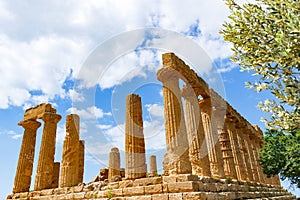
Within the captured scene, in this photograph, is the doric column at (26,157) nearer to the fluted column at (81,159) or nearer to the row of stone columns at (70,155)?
the fluted column at (81,159)

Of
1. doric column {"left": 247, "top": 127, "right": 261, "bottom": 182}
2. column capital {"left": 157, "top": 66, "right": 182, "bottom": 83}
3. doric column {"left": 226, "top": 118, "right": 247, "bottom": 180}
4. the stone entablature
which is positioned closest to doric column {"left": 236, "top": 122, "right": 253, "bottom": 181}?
doric column {"left": 226, "top": 118, "right": 247, "bottom": 180}

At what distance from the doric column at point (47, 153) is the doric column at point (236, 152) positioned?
12342 mm

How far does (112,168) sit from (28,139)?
615cm

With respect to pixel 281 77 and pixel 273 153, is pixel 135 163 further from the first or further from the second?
pixel 273 153

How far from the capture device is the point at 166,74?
12.2 m

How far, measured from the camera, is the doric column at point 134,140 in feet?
36.9

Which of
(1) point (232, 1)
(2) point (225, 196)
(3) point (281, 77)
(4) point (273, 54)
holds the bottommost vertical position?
(2) point (225, 196)

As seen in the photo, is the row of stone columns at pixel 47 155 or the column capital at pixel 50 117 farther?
the column capital at pixel 50 117

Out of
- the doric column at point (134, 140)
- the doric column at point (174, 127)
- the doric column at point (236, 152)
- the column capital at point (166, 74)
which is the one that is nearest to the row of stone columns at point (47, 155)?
the doric column at point (134, 140)

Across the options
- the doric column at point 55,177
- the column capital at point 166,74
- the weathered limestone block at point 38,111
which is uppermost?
the weathered limestone block at point 38,111

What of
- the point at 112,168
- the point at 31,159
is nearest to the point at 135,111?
the point at 112,168

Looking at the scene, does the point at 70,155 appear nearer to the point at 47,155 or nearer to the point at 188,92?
the point at 47,155

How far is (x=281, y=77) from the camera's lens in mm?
6902

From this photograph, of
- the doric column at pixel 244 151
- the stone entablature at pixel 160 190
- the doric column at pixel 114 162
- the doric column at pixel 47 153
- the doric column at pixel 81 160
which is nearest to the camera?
the stone entablature at pixel 160 190
